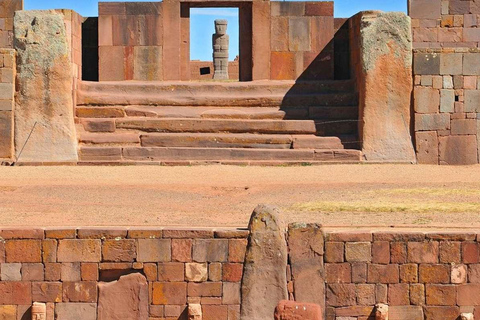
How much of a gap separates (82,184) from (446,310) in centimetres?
616

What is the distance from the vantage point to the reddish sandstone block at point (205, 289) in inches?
367

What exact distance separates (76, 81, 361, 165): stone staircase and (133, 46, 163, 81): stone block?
1067mm

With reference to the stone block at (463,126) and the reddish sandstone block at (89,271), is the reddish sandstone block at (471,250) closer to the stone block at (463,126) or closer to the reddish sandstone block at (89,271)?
the reddish sandstone block at (89,271)

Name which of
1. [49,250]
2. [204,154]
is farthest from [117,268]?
[204,154]

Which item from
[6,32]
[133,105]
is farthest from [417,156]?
[6,32]

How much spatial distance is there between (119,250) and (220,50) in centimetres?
2713

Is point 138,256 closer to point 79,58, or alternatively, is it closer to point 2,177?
point 2,177

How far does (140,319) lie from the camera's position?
947 cm

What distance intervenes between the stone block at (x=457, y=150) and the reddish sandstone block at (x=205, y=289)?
25.9 ft

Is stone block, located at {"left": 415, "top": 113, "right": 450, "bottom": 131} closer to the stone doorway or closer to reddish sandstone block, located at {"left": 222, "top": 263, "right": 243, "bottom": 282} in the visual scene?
the stone doorway

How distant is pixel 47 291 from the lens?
9422mm

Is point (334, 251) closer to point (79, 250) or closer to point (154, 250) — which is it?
point (154, 250)

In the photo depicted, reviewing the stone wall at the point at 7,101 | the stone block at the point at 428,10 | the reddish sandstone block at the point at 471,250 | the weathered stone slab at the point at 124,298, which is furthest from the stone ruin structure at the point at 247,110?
the reddish sandstone block at the point at 471,250

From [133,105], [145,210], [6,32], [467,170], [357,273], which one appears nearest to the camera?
[357,273]
